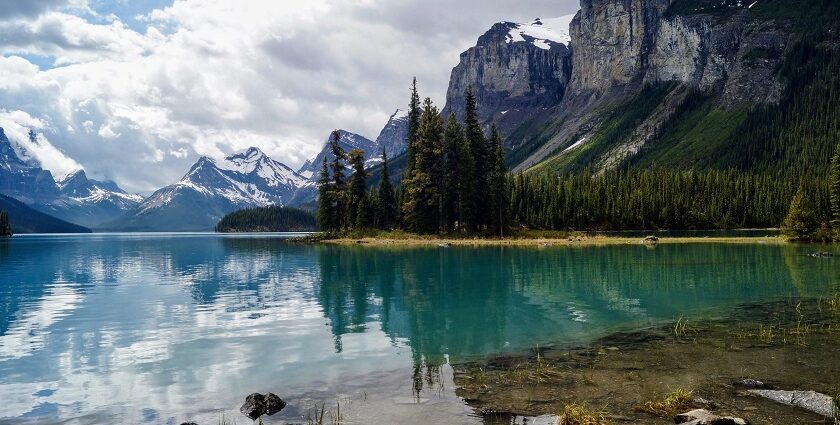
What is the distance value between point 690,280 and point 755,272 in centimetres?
920

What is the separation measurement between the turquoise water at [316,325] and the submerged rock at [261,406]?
371 mm

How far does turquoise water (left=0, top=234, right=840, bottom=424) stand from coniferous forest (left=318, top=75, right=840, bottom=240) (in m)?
46.1

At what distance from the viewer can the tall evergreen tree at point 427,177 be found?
342 feet

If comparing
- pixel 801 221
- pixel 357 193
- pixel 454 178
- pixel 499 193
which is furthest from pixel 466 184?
pixel 801 221

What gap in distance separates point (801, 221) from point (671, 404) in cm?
8975

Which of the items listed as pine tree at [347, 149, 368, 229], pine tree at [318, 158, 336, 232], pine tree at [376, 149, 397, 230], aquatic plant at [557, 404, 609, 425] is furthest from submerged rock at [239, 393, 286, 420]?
pine tree at [318, 158, 336, 232]

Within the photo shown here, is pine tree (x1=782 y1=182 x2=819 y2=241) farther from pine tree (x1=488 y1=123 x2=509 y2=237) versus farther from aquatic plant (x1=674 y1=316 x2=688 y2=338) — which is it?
aquatic plant (x1=674 y1=316 x2=688 y2=338)

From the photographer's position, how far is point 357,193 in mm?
121312

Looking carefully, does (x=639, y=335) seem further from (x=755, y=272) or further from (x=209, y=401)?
(x=755, y=272)

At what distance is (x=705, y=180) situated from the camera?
191 metres

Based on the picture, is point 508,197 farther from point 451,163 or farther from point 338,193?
point 338,193

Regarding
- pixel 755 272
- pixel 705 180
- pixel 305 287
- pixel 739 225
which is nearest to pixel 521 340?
pixel 305 287

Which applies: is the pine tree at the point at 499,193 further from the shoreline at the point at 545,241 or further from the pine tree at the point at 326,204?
the pine tree at the point at 326,204

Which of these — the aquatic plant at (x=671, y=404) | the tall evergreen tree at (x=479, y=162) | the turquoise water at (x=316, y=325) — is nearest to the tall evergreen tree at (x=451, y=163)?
the tall evergreen tree at (x=479, y=162)
